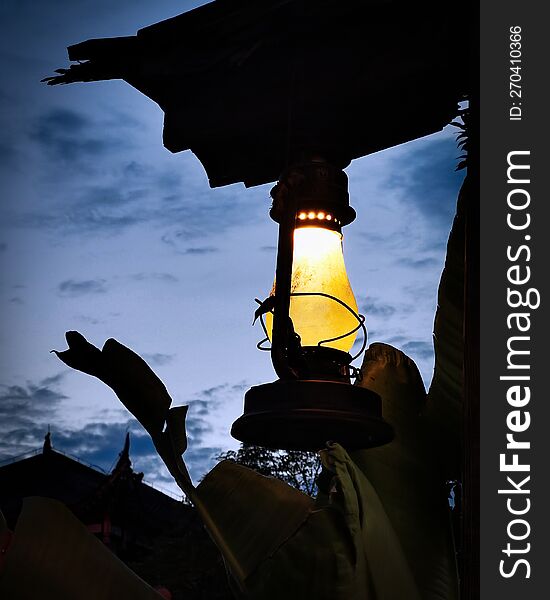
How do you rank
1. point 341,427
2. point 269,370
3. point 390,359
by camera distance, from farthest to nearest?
point 390,359 → point 269,370 → point 341,427

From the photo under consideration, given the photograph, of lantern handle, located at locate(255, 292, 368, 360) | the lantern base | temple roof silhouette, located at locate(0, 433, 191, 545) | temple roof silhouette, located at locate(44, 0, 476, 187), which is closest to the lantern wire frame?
lantern handle, located at locate(255, 292, 368, 360)

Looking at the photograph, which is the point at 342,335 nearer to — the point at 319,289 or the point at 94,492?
the point at 319,289

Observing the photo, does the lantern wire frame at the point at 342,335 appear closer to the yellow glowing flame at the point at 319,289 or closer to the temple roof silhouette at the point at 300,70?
the yellow glowing flame at the point at 319,289

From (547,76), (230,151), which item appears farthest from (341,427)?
(230,151)

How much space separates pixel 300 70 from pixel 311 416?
0.70m

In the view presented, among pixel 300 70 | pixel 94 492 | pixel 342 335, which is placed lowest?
pixel 342 335

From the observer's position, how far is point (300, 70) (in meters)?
1.47

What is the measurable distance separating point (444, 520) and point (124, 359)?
0.97m

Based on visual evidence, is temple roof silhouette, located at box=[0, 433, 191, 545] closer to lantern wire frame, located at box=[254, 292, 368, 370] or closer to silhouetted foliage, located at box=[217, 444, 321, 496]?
silhouetted foliage, located at box=[217, 444, 321, 496]

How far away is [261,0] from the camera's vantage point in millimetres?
1338

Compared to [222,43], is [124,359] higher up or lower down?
lower down

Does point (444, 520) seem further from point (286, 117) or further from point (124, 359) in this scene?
point (286, 117)

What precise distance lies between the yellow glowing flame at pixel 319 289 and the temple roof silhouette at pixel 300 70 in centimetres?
17

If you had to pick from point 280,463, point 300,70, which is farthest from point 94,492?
point 300,70
